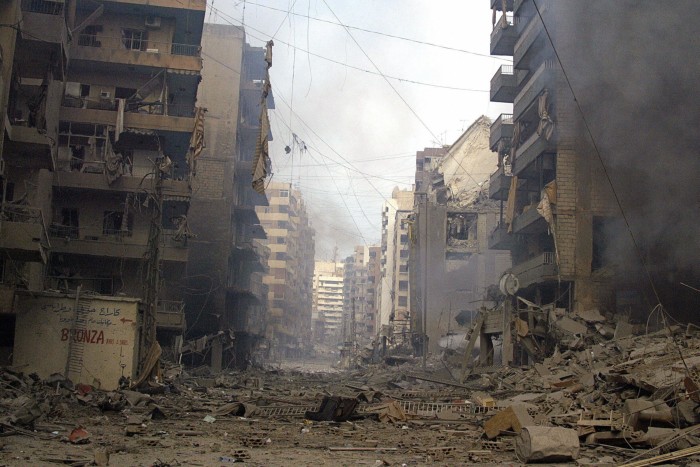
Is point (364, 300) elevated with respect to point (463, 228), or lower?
lower

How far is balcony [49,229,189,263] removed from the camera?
34.6 metres

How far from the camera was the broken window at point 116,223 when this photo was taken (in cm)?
3594

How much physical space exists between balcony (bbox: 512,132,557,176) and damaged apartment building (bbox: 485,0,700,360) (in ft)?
0.29

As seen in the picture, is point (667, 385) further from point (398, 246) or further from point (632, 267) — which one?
point (398, 246)

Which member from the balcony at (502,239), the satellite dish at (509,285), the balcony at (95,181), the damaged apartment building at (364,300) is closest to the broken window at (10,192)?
the balcony at (95,181)

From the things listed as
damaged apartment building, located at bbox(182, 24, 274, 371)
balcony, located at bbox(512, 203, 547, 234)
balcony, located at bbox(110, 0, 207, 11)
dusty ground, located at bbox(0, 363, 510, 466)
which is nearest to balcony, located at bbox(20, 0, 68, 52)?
dusty ground, located at bbox(0, 363, 510, 466)

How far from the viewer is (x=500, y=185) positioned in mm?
45688

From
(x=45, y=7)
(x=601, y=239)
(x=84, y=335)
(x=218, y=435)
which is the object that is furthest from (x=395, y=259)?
(x=218, y=435)

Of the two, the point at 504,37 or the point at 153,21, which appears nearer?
the point at 153,21

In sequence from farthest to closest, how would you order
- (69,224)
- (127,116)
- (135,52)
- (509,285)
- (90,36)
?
1. (90,36)
2. (135,52)
3. (127,116)
4. (69,224)
5. (509,285)

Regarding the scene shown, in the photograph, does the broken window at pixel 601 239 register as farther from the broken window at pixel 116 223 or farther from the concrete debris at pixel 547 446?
the concrete debris at pixel 547 446

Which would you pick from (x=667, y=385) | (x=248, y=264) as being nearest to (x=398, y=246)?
(x=248, y=264)

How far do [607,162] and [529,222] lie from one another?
20.7 ft

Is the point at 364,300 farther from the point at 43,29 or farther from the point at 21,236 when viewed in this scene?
the point at 21,236
